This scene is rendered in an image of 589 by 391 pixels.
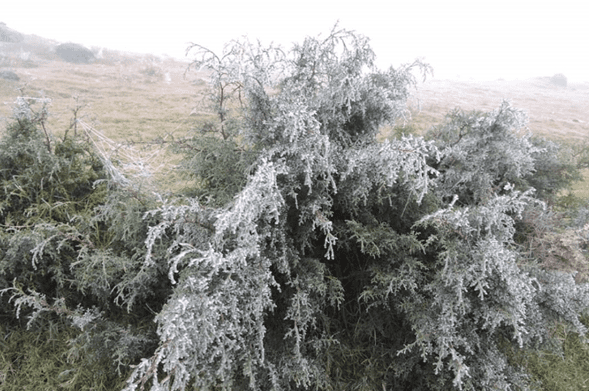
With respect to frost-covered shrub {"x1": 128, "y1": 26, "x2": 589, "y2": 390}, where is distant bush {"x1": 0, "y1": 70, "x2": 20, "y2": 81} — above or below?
above

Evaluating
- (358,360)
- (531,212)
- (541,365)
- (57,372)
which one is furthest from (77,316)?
(531,212)

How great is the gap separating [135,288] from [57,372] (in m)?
0.84

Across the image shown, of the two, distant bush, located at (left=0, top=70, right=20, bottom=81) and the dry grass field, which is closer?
the dry grass field

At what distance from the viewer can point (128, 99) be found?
7.98 meters

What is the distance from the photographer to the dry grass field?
4.59 meters

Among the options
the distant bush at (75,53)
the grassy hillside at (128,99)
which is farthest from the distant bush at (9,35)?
the distant bush at (75,53)

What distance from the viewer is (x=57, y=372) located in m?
2.18

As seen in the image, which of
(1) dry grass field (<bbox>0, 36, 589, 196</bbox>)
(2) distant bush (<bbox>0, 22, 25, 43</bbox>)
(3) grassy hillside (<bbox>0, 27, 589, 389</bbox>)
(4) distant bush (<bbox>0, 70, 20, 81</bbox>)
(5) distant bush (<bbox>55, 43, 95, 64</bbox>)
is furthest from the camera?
(5) distant bush (<bbox>55, 43, 95, 64</bbox>)

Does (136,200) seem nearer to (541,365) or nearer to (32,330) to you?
(32,330)

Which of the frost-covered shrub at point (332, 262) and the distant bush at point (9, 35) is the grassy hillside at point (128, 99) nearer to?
the distant bush at point (9, 35)

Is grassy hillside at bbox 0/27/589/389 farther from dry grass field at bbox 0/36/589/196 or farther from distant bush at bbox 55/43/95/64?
distant bush at bbox 55/43/95/64

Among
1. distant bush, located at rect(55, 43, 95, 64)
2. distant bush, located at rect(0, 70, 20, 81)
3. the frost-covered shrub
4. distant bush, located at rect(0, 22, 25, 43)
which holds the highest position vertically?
distant bush, located at rect(0, 22, 25, 43)

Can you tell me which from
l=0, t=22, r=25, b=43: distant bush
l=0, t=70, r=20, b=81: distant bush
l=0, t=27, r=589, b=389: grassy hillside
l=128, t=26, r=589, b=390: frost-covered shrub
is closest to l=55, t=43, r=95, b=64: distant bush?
l=0, t=27, r=589, b=389: grassy hillside

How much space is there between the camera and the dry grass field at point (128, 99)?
459 cm
